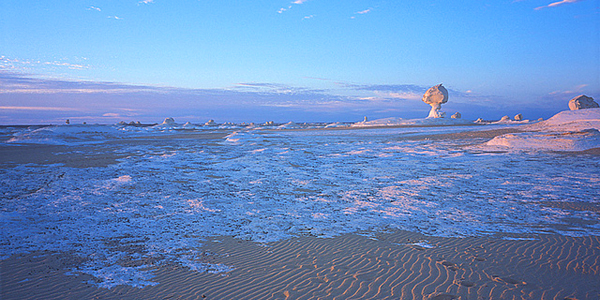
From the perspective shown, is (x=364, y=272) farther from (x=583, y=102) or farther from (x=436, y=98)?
(x=436, y=98)

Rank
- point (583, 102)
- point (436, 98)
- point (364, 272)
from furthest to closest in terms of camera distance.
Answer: point (436, 98)
point (583, 102)
point (364, 272)

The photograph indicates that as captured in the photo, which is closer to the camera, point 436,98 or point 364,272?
point 364,272

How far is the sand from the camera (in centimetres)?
402

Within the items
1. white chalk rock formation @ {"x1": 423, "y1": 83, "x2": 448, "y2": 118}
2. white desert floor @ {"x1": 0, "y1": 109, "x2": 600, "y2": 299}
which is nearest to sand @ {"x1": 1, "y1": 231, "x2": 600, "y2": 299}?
white desert floor @ {"x1": 0, "y1": 109, "x2": 600, "y2": 299}

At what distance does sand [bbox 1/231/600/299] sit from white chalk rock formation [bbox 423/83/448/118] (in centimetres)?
7072

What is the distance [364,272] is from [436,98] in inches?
2895

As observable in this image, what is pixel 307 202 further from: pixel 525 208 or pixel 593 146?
pixel 593 146

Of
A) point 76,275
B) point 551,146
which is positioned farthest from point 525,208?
point 551,146

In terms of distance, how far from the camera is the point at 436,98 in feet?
233

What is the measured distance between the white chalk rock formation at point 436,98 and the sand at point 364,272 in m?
70.7

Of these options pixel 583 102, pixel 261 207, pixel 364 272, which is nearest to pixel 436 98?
pixel 583 102

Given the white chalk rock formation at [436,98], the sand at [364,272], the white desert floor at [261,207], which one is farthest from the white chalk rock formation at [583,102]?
the sand at [364,272]

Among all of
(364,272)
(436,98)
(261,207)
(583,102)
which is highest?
(436,98)

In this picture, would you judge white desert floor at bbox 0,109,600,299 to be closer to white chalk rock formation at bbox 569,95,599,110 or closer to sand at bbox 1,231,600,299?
sand at bbox 1,231,600,299
